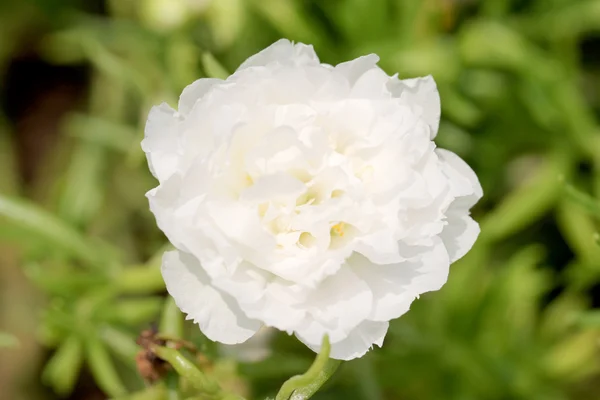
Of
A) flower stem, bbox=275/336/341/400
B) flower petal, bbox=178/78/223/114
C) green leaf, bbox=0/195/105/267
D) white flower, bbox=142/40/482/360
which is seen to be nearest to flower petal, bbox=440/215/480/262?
white flower, bbox=142/40/482/360

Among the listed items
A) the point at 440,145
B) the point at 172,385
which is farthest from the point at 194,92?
the point at 440,145

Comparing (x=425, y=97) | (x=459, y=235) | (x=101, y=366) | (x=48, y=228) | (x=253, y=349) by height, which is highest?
(x=425, y=97)

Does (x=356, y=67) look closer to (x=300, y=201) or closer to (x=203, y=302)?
(x=300, y=201)

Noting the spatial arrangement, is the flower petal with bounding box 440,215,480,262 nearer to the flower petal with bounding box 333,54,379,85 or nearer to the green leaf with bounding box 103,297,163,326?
the flower petal with bounding box 333,54,379,85

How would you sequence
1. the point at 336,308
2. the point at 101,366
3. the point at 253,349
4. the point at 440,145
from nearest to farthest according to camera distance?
1. the point at 336,308
2. the point at 101,366
3. the point at 253,349
4. the point at 440,145

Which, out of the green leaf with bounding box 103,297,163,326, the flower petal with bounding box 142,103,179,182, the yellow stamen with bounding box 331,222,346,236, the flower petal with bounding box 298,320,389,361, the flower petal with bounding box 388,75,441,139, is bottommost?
the green leaf with bounding box 103,297,163,326
